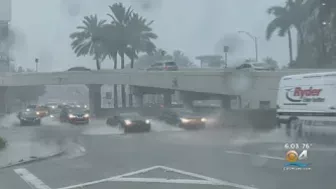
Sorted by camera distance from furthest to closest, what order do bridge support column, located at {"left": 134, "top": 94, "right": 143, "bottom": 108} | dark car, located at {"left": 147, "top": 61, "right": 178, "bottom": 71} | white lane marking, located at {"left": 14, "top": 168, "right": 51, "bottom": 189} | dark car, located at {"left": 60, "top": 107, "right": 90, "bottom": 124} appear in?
bridge support column, located at {"left": 134, "top": 94, "right": 143, "bottom": 108} → dark car, located at {"left": 147, "top": 61, "right": 178, "bottom": 71} → dark car, located at {"left": 60, "top": 107, "right": 90, "bottom": 124} → white lane marking, located at {"left": 14, "top": 168, "right": 51, "bottom": 189}

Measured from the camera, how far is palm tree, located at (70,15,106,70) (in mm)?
69000

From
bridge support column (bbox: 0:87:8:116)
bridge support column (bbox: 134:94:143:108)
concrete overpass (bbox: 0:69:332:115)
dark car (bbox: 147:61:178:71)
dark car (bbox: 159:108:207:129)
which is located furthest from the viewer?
bridge support column (bbox: 0:87:8:116)

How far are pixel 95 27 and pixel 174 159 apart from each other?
178 ft

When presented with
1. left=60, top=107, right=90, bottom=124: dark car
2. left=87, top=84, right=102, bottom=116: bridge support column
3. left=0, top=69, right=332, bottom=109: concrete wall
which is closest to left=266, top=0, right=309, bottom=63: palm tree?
left=0, top=69, right=332, bottom=109: concrete wall

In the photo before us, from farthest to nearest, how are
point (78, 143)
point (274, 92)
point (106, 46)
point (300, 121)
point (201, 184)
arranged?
1. point (106, 46)
2. point (274, 92)
3. point (78, 143)
4. point (300, 121)
5. point (201, 184)

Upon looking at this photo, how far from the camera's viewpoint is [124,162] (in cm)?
1661

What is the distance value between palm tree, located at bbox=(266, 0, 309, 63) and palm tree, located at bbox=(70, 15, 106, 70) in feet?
66.6

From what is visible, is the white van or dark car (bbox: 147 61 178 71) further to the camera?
dark car (bbox: 147 61 178 71)

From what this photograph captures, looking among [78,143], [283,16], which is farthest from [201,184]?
[283,16]

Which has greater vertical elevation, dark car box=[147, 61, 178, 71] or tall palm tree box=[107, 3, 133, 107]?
tall palm tree box=[107, 3, 133, 107]

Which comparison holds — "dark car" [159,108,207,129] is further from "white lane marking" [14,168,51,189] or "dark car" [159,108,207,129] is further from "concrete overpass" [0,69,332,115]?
"white lane marking" [14,168,51,189]

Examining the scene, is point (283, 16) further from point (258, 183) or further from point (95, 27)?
point (258, 183)

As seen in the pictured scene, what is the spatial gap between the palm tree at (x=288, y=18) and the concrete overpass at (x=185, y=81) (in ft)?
44.1
